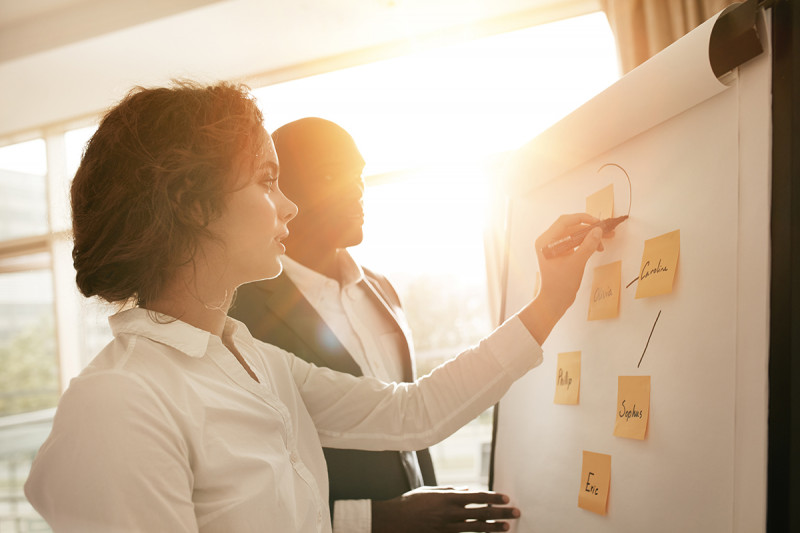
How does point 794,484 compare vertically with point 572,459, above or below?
above

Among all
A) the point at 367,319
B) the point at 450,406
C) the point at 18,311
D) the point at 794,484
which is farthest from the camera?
the point at 18,311

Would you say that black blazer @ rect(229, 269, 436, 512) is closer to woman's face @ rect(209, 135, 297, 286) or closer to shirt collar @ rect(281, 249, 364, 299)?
shirt collar @ rect(281, 249, 364, 299)

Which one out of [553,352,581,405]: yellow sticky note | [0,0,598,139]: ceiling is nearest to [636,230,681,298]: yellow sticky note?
[553,352,581,405]: yellow sticky note

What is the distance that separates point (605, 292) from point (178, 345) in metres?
0.65

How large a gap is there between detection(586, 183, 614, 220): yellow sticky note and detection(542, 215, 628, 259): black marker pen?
3 cm

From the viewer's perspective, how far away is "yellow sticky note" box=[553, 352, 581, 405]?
3.35 feet

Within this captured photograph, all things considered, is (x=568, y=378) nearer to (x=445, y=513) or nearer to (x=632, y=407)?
(x=632, y=407)

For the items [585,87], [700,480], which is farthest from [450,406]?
[585,87]

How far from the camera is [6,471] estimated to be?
13.8 ft

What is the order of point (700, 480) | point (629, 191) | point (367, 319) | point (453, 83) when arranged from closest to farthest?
point (700, 480)
point (629, 191)
point (367, 319)
point (453, 83)

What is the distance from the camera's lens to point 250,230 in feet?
2.73

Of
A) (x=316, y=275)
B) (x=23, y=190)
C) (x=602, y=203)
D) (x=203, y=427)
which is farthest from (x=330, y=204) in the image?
(x=23, y=190)

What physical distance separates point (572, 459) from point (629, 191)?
0.46 metres

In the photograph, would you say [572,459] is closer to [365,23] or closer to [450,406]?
[450,406]
